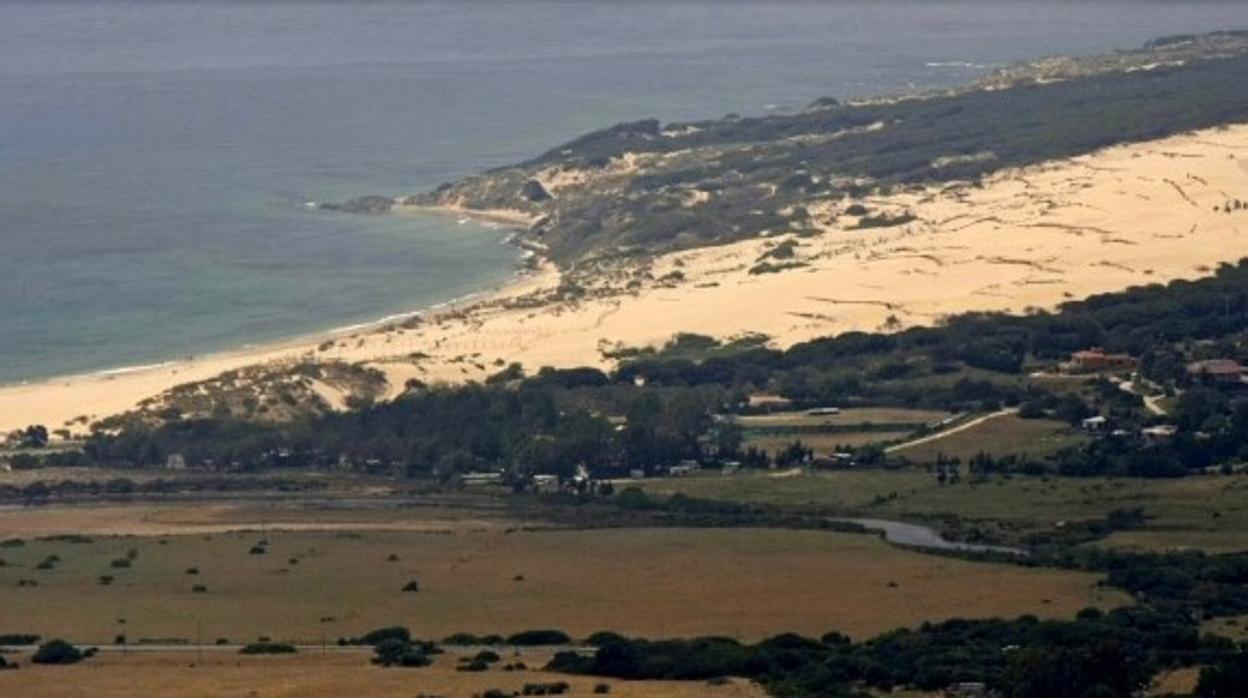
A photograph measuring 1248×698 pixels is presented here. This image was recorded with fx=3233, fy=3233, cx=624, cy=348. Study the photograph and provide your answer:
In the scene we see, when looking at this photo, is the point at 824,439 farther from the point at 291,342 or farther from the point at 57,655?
the point at 57,655

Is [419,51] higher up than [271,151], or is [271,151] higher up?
[419,51]

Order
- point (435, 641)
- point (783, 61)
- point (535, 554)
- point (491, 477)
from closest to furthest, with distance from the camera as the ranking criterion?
point (435, 641) < point (535, 554) < point (491, 477) < point (783, 61)

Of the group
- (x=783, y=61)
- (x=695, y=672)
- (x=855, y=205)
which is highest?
(x=783, y=61)

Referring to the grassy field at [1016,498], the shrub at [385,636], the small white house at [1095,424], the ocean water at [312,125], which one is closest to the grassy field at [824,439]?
the grassy field at [1016,498]

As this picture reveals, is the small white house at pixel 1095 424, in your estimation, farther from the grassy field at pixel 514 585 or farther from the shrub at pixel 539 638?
the shrub at pixel 539 638

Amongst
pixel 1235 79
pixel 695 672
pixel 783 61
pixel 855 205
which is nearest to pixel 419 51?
pixel 783 61

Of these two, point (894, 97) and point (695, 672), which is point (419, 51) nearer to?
point (894, 97)
